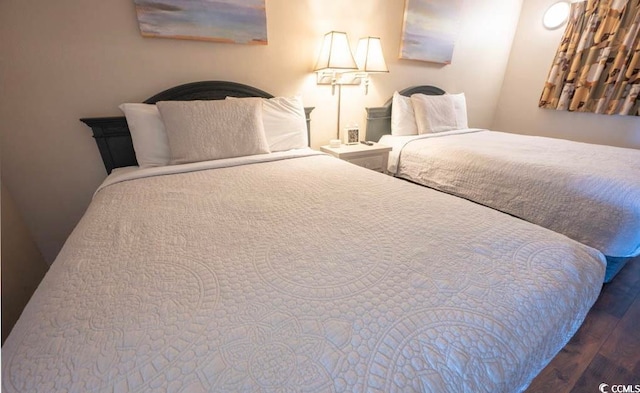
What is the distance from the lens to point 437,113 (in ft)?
8.77

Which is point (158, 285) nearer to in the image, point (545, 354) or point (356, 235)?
point (356, 235)

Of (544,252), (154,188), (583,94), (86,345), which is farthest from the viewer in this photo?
(583,94)

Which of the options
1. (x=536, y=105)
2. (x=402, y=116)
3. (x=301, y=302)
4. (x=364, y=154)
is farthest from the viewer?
(x=536, y=105)

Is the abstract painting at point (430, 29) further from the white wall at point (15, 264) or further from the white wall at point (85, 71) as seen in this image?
the white wall at point (15, 264)

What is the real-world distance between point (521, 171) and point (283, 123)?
166 centimetres

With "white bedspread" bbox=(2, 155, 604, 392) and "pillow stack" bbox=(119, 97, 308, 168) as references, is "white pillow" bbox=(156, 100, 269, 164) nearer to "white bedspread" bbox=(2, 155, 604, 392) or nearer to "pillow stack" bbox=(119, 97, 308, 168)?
"pillow stack" bbox=(119, 97, 308, 168)

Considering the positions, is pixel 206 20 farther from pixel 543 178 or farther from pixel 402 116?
pixel 543 178

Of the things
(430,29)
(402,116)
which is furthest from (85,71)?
(430,29)

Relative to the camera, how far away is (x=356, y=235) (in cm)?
85

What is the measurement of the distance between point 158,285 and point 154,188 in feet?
2.55

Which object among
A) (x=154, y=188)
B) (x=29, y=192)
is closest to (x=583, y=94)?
(x=154, y=188)

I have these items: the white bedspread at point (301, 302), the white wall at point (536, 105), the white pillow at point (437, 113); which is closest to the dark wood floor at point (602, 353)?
the white bedspread at point (301, 302)

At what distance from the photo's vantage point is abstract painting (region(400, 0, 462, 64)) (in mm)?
2508

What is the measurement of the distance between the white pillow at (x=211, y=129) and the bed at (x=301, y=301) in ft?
1.91
